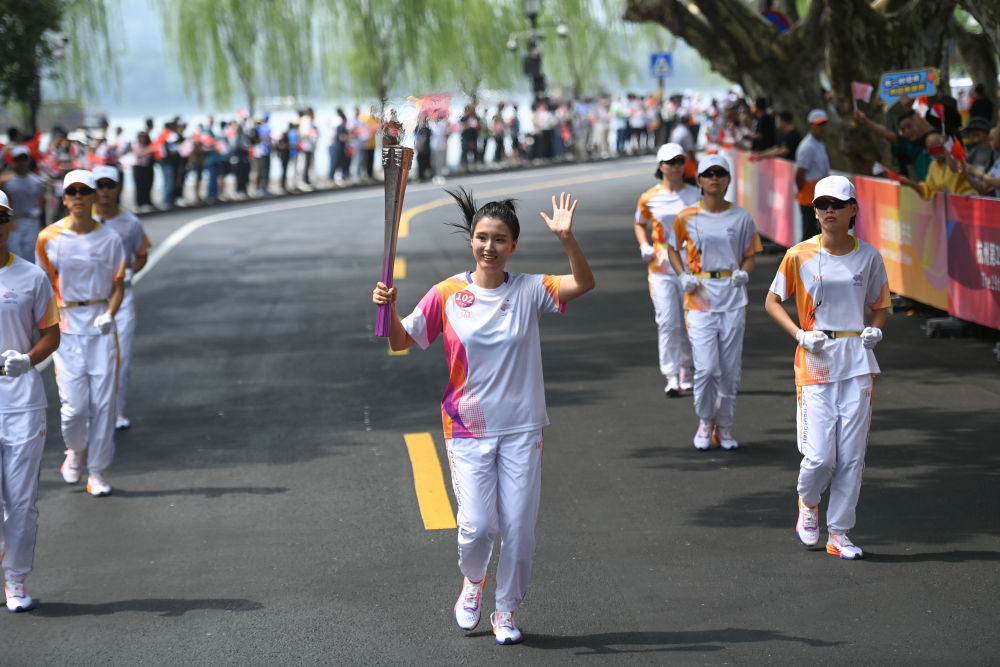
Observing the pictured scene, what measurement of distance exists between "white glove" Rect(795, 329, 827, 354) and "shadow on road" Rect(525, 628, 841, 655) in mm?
1715

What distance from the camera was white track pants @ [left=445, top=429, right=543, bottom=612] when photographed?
617 centimetres

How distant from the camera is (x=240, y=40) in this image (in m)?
40.5

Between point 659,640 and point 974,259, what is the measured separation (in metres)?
7.97

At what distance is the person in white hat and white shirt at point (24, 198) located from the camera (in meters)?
16.4

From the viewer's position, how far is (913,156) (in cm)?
1678

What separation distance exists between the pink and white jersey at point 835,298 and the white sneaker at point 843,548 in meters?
0.85

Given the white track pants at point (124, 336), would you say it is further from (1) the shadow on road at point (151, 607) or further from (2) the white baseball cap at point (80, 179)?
(1) the shadow on road at point (151, 607)

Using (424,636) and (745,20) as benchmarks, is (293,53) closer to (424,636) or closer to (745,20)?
(745,20)

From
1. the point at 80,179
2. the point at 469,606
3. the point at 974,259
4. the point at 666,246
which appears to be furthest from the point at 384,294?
the point at 974,259

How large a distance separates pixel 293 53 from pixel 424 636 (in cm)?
3632

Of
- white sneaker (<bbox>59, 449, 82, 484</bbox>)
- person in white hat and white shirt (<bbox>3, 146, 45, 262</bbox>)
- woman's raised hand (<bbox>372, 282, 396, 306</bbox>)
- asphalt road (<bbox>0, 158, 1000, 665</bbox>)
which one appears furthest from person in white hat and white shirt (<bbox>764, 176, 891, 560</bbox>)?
person in white hat and white shirt (<bbox>3, 146, 45, 262</bbox>)

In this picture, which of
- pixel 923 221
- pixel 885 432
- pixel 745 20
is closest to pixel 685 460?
pixel 885 432

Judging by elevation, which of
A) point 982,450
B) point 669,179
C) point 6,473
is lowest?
point 982,450

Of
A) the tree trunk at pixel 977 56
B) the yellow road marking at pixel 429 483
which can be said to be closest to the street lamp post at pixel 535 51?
the tree trunk at pixel 977 56
